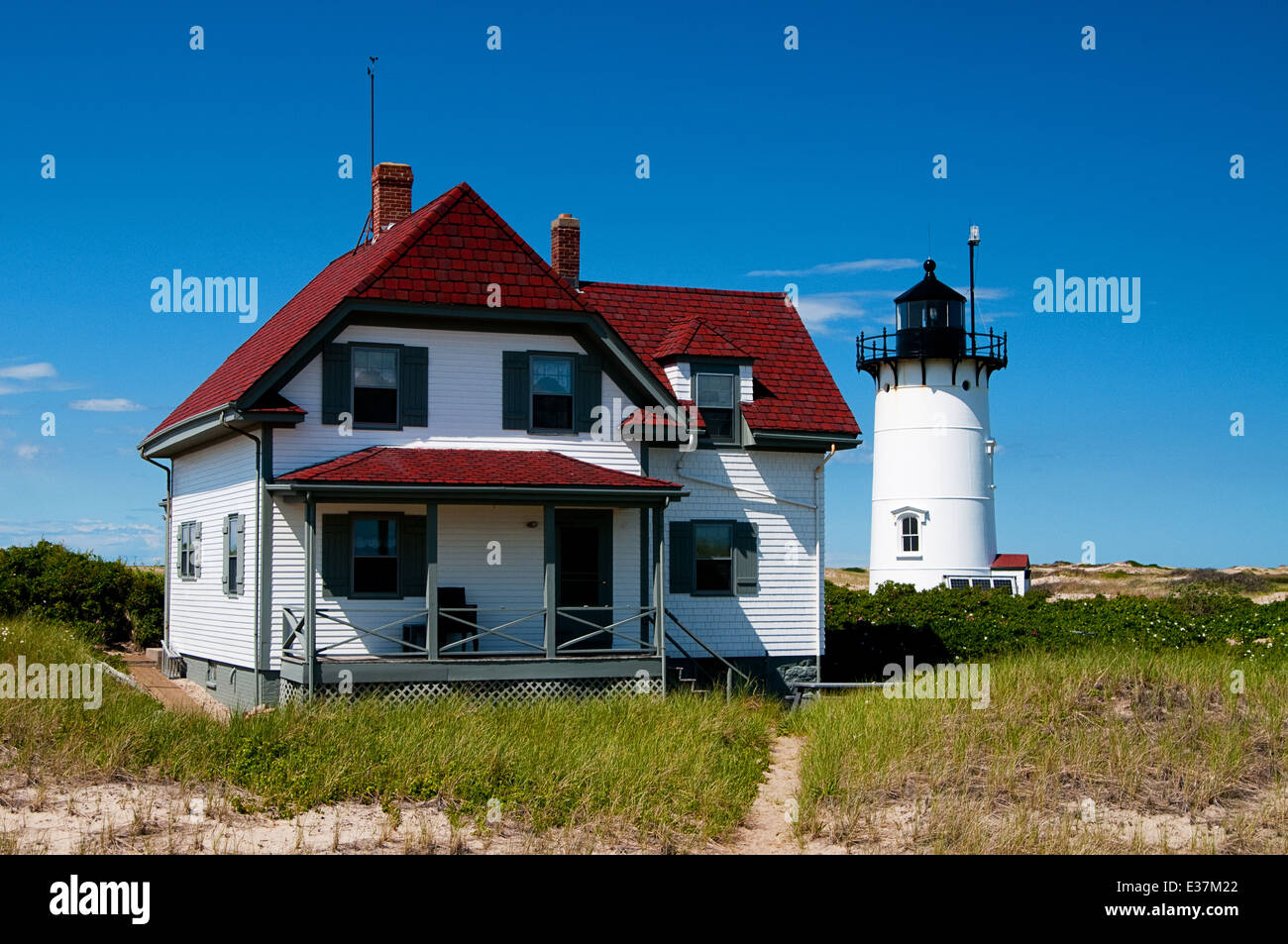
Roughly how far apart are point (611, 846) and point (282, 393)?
34.0 ft

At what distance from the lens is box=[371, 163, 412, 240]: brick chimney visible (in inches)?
979

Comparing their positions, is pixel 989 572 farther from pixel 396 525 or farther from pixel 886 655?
pixel 396 525

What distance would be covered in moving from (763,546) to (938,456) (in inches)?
764

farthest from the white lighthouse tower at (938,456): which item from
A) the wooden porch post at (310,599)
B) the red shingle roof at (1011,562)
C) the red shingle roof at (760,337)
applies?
the wooden porch post at (310,599)

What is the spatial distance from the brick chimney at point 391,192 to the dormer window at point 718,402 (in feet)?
21.1

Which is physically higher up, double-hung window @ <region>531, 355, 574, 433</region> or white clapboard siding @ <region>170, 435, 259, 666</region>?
double-hung window @ <region>531, 355, 574, 433</region>

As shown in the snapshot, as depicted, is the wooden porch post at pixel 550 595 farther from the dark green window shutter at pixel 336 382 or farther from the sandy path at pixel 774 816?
the sandy path at pixel 774 816

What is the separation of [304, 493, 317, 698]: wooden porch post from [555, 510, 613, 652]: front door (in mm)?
4358

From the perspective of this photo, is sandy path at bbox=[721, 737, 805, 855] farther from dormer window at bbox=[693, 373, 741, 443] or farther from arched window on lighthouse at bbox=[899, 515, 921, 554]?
arched window on lighthouse at bbox=[899, 515, 921, 554]

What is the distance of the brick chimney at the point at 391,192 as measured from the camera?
81.6 ft

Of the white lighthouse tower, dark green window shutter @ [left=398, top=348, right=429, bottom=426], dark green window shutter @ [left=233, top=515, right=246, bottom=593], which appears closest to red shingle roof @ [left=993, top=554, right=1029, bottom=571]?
the white lighthouse tower

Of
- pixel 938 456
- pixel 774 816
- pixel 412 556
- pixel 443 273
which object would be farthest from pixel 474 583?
pixel 938 456
